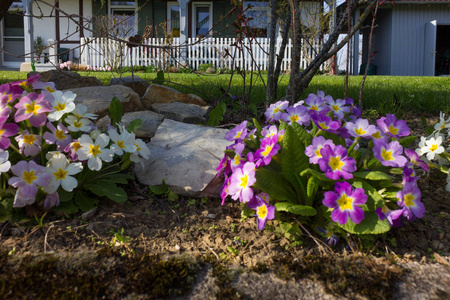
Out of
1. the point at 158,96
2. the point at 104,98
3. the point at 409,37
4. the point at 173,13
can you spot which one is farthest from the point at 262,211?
the point at 173,13

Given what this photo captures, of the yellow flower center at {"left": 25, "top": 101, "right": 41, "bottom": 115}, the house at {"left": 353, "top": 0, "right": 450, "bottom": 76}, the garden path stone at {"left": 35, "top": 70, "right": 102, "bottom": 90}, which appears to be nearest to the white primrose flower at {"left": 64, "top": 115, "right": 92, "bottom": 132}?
the yellow flower center at {"left": 25, "top": 101, "right": 41, "bottom": 115}

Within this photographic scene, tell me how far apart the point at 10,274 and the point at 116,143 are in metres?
0.74

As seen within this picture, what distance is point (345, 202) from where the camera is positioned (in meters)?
1.41

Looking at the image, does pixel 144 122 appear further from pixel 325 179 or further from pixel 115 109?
pixel 325 179

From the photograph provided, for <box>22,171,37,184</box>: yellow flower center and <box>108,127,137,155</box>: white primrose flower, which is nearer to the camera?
<box>22,171,37,184</box>: yellow flower center

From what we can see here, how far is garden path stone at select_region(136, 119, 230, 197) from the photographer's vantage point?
6.67ft

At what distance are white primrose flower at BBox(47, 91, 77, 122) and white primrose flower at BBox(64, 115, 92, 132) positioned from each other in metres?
0.05

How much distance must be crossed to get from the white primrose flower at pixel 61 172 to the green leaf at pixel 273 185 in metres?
0.74

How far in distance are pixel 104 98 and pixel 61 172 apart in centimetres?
149

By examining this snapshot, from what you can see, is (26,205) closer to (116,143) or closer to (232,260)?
(116,143)

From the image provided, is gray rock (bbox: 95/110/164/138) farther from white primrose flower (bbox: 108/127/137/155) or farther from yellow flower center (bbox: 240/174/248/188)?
yellow flower center (bbox: 240/174/248/188)

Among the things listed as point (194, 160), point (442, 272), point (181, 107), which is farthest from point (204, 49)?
point (442, 272)

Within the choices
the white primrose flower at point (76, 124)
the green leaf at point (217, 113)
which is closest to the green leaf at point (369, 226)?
the white primrose flower at point (76, 124)

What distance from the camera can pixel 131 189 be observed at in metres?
2.03
